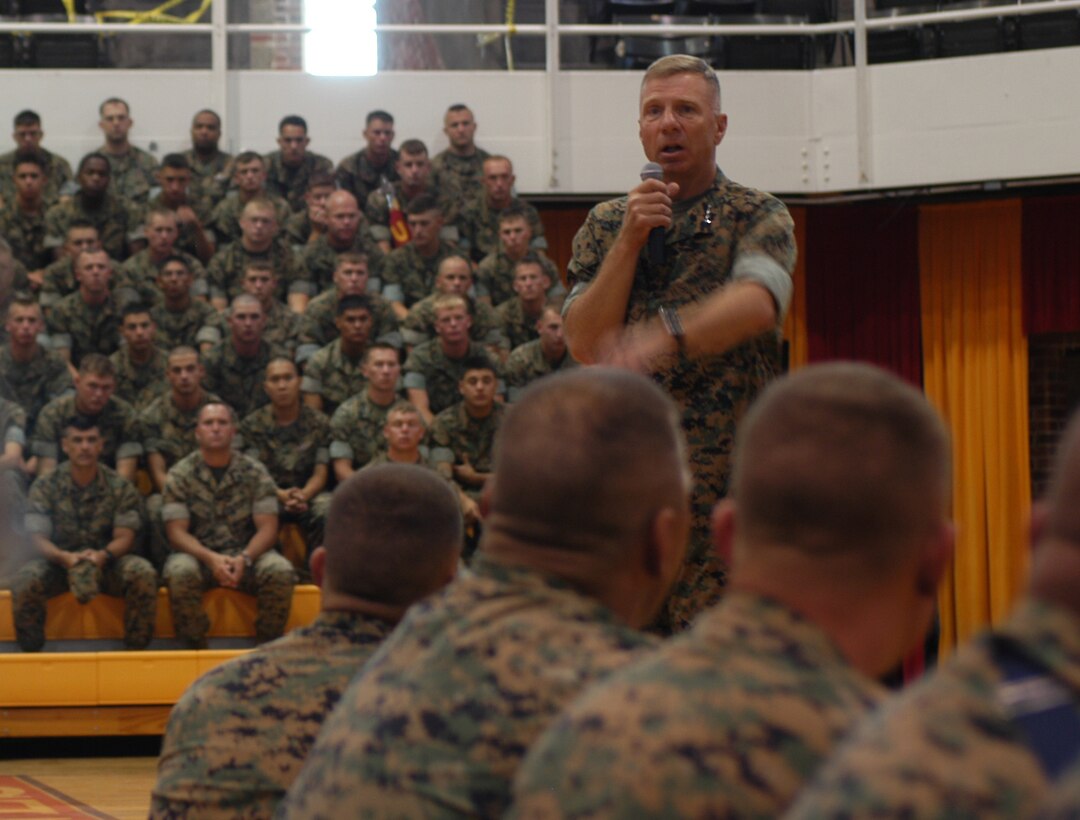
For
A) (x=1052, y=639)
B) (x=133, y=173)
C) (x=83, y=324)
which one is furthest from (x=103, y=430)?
(x=1052, y=639)

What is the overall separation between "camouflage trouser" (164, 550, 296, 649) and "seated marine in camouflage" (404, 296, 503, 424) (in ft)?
3.80

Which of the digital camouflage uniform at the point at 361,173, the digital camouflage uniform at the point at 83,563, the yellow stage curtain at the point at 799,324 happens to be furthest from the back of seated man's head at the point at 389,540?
the yellow stage curtain at the point at 799,324

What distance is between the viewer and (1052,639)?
0.96 m

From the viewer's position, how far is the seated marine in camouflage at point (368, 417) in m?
6.79

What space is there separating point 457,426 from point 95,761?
203 cm

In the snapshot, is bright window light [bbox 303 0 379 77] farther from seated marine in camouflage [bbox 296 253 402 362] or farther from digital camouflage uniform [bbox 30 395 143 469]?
digital camouflage uniform [bbox 30 395 143 469]

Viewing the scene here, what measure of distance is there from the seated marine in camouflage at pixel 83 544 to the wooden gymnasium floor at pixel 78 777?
1.55 ft

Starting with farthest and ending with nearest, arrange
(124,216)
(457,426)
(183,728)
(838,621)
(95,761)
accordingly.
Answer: (124,216), (457,426), (95,761), (183,728), (838,621)

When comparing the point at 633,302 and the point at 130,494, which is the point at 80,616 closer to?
the point at 130,494

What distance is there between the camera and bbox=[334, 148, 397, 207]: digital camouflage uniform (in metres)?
8.67

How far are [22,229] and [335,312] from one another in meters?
1.91

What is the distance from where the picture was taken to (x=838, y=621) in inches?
47.6

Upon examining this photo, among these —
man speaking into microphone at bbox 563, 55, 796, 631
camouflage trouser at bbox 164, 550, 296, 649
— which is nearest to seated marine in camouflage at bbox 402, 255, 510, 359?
camouflage trouser at bbox 164, 550, 296, 649

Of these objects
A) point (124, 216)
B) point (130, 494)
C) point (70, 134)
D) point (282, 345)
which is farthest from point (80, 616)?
point (70, 134)
